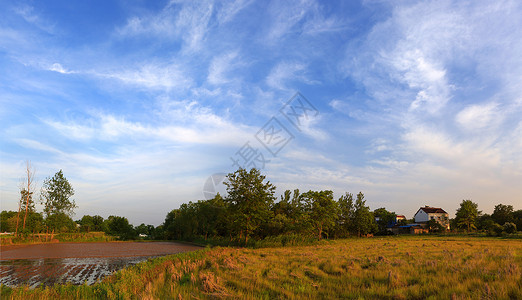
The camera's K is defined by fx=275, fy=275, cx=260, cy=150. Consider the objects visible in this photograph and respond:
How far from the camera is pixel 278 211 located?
44.4 metres

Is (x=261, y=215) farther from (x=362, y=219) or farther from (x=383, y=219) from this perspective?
(x=383, y=219)

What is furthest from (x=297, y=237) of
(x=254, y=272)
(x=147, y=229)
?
(x=147, y=229)

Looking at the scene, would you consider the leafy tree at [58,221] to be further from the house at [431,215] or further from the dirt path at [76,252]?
the house at [431,215]

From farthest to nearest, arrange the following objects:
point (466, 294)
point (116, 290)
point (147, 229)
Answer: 1. point (147, 229)
2. point (116, 290)
3. point (466, 294)

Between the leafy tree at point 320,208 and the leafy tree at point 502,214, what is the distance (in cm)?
3860

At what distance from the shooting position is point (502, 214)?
56750mm

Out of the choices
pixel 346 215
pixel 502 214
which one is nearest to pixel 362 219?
pixel 346 215

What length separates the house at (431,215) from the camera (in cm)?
8104

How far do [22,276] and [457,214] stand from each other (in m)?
74.0

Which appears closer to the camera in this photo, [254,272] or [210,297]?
[210,297]

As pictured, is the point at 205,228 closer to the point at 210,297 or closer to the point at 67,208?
the point at 67,208

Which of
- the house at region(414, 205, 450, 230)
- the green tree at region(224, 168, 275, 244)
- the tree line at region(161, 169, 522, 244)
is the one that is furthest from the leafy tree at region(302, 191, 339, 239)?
the house at region(414, 205, 450, 230)

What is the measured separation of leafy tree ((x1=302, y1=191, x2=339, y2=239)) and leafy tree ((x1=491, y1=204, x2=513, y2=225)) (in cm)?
3860

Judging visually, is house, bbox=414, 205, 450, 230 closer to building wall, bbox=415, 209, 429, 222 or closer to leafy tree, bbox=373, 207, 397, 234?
building wall, bbox=415, 209, 429, 222
